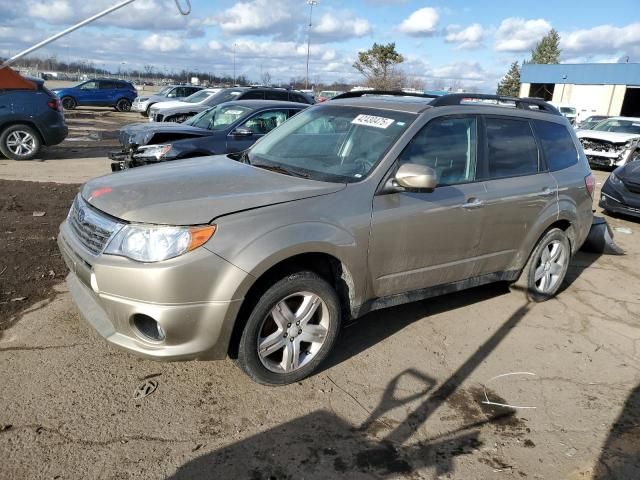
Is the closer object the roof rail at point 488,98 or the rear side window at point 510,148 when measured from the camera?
the roof rail at point 488,98

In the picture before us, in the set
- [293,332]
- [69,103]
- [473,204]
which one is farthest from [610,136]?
[69,103]

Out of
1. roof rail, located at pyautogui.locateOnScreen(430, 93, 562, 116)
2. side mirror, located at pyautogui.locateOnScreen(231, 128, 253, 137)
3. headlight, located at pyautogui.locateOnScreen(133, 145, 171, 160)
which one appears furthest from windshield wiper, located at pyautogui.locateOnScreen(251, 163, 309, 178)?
side mirror, located at pyautogui.locateOnScreen(231, 128, 253, 137)

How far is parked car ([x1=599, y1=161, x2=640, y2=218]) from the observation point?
876 centimetres

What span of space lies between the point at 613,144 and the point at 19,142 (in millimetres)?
16139

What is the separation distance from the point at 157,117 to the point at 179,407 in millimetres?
12737

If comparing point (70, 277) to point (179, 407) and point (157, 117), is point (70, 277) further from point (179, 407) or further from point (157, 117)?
point (157, 117)

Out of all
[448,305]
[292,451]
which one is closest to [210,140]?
[448,305]

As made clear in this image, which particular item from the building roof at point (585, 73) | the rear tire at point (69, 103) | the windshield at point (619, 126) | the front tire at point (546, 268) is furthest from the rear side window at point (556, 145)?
the building roof at point (585, 73)

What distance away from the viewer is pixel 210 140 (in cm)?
824

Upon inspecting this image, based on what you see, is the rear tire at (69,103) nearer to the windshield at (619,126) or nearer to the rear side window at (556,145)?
the windshield at (619,126)

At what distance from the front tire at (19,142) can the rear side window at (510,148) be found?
10635 millimetres

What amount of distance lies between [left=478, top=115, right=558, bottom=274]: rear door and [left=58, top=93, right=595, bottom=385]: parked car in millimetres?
14

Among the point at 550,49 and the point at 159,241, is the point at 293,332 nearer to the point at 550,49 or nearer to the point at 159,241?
the point at 159,241

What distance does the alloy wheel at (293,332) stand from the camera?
3.22 metres
